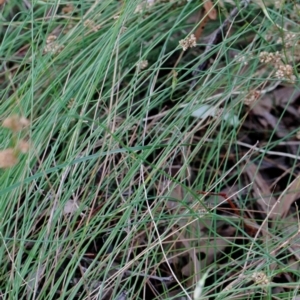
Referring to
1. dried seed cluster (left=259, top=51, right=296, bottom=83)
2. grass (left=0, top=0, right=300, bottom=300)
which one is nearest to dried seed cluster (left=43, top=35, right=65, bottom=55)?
grass (left=0, top=0, right=300, bottom=300)

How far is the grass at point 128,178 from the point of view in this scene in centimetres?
133

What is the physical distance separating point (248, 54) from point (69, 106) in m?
0.51

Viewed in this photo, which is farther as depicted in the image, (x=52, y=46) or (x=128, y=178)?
(x=52, y=46)

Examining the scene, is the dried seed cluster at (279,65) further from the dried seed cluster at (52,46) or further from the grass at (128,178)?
the dried seed cluster at (52,46)

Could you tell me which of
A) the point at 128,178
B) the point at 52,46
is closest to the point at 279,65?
the point at 128,178

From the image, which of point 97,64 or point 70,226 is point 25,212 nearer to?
point 70,226

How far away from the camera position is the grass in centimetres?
133

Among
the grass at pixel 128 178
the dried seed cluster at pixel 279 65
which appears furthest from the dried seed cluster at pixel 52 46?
the dried seed cluster at pixel 279 65

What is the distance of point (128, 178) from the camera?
1414mm

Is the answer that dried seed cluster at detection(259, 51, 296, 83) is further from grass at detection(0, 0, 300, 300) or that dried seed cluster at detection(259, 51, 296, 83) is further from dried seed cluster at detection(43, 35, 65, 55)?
dried seed cluster at detection(43, 35, 65, 55)

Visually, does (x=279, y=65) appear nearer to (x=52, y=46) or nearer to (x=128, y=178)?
(x=128, y=178)

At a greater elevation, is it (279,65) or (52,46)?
(52,46)

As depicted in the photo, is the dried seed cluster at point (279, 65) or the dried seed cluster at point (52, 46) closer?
the dried seed cluster at point (279, 65)

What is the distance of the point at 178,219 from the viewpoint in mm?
1400
